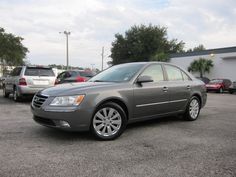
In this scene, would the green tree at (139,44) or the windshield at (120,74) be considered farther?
the green tree at (139,44)

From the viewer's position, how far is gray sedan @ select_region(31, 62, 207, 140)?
5.02 m

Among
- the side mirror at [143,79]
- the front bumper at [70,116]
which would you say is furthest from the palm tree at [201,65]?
the front bumper at [70,116]

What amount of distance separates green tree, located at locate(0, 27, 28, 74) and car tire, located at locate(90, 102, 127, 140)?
107 feet

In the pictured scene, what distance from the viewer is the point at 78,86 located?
544 cm

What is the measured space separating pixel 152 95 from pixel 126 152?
1.92 m

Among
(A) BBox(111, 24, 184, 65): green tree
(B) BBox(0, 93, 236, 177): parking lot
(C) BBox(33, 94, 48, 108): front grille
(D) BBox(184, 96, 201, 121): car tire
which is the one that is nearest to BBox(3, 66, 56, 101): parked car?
(B) BBox(0, 93, 236, 177): parking lot

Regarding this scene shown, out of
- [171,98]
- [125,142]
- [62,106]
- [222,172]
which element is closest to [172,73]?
[171,98]

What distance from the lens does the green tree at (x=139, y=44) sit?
5028 centimetres

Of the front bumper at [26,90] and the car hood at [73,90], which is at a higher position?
the car hood at [73,90]

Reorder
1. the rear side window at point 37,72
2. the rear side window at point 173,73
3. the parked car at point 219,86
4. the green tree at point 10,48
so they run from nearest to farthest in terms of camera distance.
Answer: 1. the rear side window at point 173,73
2. the rear side window at point 37,72
3. the parked car at point 219,86
4. the green tree at point 10,48

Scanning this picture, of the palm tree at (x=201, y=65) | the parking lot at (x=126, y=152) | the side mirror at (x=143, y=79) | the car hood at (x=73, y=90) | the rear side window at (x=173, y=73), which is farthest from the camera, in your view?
the palm tree at (x=201, y=65)

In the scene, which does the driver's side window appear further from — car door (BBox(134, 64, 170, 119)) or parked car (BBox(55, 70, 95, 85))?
parked car (BBox(55, 70, 95, 85))

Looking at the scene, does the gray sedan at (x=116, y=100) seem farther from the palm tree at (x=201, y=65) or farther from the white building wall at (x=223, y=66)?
the palm tree at (x=201, y=65)

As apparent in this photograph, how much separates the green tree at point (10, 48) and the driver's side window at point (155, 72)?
1254 inches
